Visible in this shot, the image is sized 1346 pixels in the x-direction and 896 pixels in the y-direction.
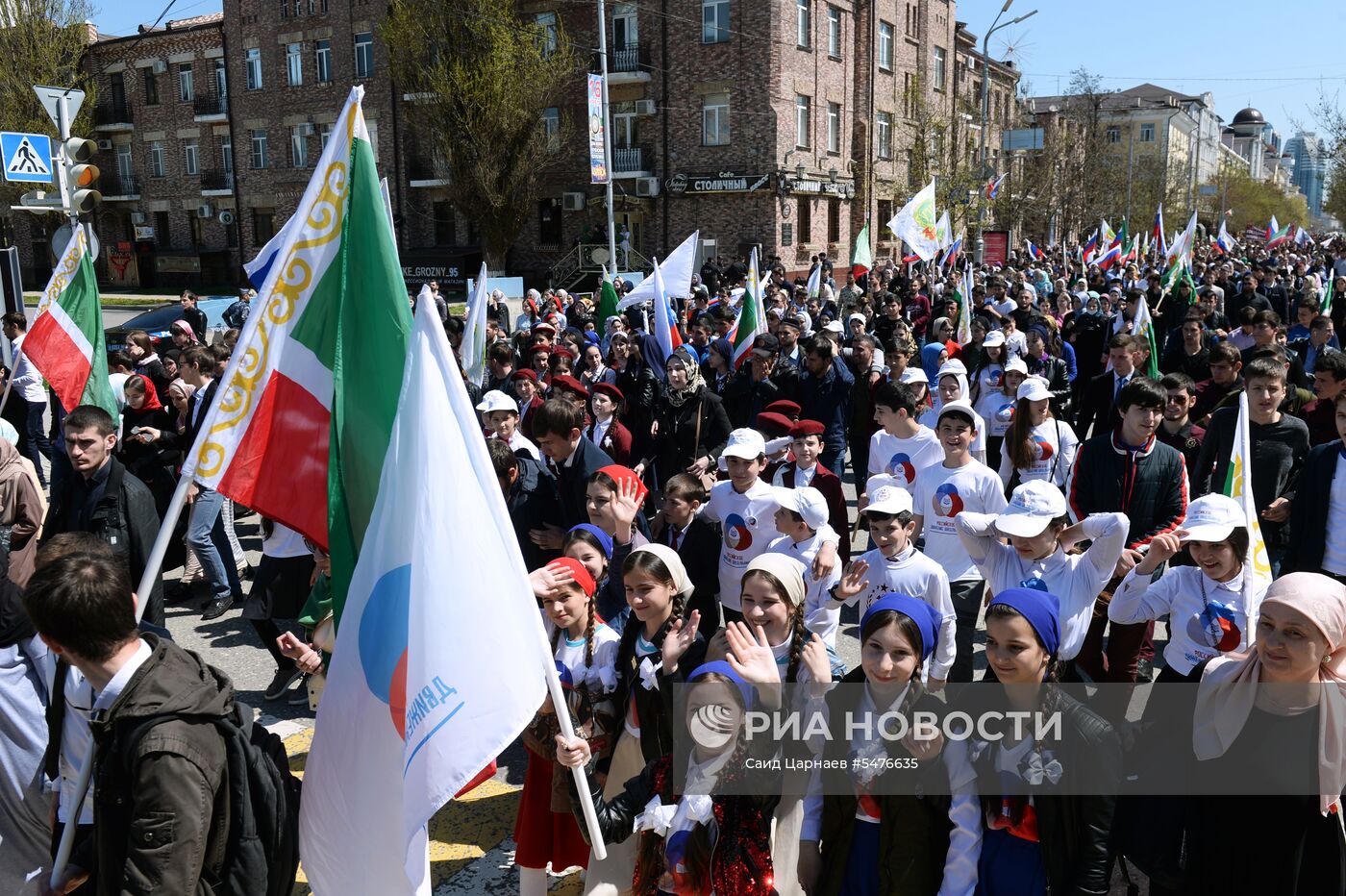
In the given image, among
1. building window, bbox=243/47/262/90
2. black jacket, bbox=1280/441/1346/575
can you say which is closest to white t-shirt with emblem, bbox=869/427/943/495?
black jacket, bbox=1280/441/1346/575

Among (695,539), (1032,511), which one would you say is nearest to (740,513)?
(695,539)

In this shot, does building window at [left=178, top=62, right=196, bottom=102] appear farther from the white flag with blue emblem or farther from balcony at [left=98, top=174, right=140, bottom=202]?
the white flag with blue emblem

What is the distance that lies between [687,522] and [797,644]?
219 cm

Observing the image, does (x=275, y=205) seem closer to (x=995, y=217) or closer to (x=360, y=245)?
(x=995, y=217)

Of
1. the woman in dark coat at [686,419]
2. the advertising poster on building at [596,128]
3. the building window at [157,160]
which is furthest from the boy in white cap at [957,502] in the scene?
the building window at [157,160]

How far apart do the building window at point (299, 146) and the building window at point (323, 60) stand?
211 centimetres

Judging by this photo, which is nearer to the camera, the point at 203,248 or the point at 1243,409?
the point at 1243,409

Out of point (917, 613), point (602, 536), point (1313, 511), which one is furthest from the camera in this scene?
point (1313, 511)

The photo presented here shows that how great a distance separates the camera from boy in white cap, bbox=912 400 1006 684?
5.37 m

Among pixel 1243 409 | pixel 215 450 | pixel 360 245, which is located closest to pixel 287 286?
pixel 360 245

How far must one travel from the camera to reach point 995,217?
1645 inches

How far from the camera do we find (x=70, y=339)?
7.66 m

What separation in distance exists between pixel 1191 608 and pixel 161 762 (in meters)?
3.74

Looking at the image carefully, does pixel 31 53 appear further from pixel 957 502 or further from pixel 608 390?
pixel 957 502
